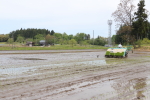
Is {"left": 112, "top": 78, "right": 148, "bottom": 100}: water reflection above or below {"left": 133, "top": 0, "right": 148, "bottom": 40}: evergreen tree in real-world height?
below

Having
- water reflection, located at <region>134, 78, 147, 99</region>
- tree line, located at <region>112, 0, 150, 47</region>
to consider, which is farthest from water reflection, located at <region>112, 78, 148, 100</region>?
tree line, located at <region>112, 0, 150, 47</region>

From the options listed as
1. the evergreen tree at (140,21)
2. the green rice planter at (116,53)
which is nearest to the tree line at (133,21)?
the evergreen tree at (140,21)

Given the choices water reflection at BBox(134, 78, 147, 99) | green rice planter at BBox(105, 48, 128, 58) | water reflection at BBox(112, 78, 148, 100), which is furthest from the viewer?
green rice planter at BBox(105, 48, 128, 58)

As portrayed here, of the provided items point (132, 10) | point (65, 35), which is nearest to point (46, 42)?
point (65, 35)

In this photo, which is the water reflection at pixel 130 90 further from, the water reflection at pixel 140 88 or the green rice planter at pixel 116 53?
the green rice planter at pixel 116 53

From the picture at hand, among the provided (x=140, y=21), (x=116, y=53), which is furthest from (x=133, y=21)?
(x=116, y=53)

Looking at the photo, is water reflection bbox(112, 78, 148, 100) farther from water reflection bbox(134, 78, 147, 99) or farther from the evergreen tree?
the evergreen tree

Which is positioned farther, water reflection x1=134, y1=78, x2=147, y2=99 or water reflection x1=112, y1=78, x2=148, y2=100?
water reflection x1=134, y1=78, x2=147, y2=99

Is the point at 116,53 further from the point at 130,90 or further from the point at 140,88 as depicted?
the point at 130,90

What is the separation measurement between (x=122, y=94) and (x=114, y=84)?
61.3 inches

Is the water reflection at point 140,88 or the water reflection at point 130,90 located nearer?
the water reflection at point 130,90

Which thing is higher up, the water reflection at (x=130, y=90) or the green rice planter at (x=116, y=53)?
the green rice planter at (x=116, y=53)

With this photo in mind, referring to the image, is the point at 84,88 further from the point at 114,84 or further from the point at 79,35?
the point at 79,35

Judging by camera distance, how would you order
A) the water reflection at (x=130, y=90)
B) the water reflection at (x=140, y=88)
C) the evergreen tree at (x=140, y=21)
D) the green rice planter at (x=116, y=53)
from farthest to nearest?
1. the evergreen tree at (x=140, y=21)
2. the green rice planter at (x=116, y=53)
3. the water reflection at (x=140, y=88)
4. the water reflection at (x=130, y=90)
